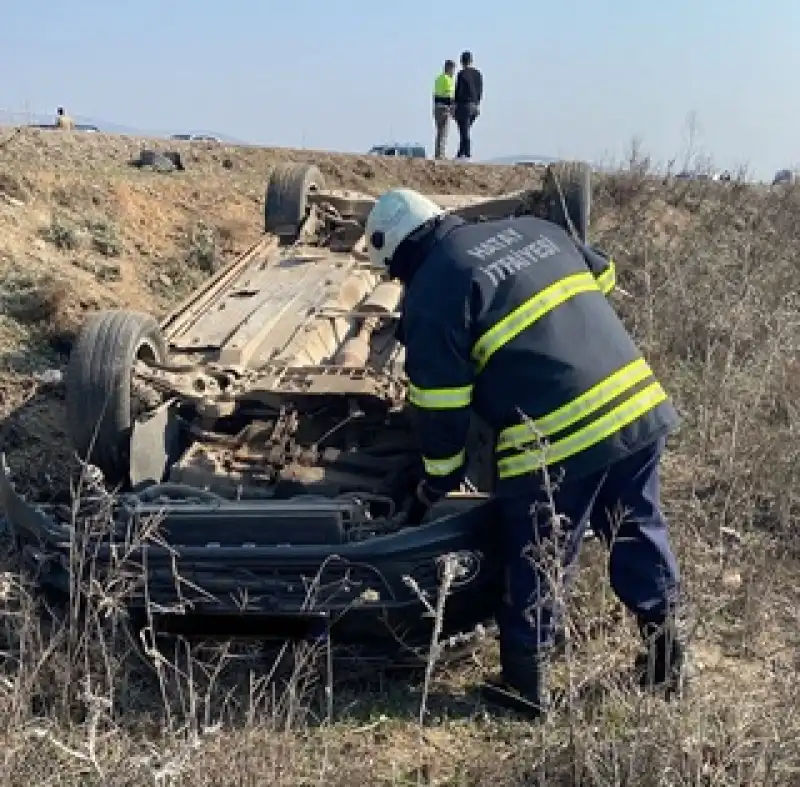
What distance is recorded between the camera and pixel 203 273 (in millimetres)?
8656

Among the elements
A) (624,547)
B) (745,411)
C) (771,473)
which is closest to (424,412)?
(624,547)

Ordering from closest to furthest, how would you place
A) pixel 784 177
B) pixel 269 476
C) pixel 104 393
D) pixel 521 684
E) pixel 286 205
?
pixel 521 684 → pixel 269 476 → pixel 104 393 → pixel 286 205 → pixel 784 177

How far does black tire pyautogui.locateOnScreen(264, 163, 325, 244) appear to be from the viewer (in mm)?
7246

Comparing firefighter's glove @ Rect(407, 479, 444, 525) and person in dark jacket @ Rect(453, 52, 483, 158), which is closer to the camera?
firefighter's glove @ Rect(407, 479, 444, 525)

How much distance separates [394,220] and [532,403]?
2.46ft

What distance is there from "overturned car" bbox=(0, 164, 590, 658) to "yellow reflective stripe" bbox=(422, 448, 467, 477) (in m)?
0.09

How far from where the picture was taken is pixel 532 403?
3453 mm

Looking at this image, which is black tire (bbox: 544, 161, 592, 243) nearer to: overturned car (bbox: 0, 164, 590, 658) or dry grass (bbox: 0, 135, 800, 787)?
dry grass (bbox: 0, 135, 800, 787)

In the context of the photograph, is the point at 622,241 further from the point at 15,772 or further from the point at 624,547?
the point at 15,772

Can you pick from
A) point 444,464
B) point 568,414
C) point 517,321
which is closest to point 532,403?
point 568,414

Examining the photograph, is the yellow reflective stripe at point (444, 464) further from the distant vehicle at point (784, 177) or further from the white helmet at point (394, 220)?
the distant vehicle at point (784, 177)

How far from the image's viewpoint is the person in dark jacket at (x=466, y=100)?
16.2 m

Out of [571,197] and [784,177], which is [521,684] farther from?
[784,177]

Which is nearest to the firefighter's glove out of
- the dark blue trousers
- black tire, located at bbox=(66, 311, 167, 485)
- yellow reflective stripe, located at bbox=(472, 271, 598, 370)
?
the dark blue trousers
